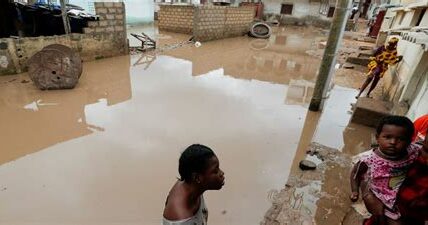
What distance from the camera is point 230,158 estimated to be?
3.79 meters

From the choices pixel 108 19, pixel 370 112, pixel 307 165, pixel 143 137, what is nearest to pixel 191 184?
pixel 307 165

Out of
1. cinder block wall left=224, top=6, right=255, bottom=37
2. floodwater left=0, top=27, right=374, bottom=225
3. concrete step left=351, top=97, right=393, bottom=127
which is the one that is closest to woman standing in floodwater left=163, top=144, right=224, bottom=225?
floodwater left=0, top=27, right=374, bottom=225

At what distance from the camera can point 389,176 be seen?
1816 mm

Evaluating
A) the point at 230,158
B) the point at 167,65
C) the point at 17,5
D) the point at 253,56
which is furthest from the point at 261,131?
the point at 17,5

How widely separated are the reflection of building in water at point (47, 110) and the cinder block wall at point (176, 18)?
869 cm

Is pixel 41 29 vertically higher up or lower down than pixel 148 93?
higher up

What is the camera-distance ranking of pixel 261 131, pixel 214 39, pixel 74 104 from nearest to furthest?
pixel 261 131 → pixel 74 104 → pixel 214 39

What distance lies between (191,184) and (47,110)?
472 centimetres

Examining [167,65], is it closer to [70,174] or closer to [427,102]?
[70,174]

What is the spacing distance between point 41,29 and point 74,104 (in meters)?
5.56

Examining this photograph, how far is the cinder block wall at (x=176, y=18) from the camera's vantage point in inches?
581

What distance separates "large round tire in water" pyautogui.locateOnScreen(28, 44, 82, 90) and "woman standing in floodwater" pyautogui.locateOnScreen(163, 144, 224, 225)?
5600 mm

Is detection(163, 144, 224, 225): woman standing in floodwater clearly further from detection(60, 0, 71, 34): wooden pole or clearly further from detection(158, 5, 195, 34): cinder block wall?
detection(158, 5, 195, 34): cinder block wall

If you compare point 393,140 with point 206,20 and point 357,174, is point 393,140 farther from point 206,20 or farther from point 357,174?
point 206,20
